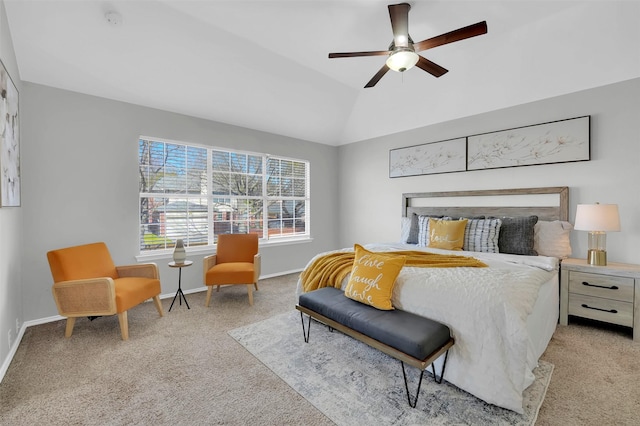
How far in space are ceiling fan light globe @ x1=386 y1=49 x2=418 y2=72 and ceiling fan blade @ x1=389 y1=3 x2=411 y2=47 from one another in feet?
0.23

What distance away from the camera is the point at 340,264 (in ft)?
9.03

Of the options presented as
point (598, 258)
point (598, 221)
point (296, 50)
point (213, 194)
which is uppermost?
point (296, 50)

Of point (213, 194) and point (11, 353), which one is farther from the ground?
point (213, 194)

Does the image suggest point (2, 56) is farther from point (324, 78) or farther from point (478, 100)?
point (478, 100)

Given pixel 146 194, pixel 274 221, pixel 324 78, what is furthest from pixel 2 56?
pixel 274 221

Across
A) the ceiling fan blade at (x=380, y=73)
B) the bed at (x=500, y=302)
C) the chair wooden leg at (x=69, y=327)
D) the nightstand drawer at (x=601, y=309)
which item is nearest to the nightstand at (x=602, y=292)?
the nightstand drawer at (x=601, y=309)

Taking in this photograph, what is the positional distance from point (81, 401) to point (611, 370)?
3.60 metres

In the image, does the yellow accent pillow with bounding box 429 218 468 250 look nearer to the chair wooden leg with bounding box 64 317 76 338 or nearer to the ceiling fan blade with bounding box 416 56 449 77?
the ceiling fan blade with bounding box 416 56 449 77

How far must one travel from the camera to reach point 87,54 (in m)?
2.82

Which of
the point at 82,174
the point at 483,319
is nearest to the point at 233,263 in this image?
the point at 82,174

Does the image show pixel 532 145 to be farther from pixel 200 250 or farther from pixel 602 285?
pixel 200 250

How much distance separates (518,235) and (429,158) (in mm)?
1652

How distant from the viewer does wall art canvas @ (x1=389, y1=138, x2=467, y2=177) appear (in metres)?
4.00

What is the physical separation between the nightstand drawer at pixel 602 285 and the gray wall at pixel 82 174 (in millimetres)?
4367
